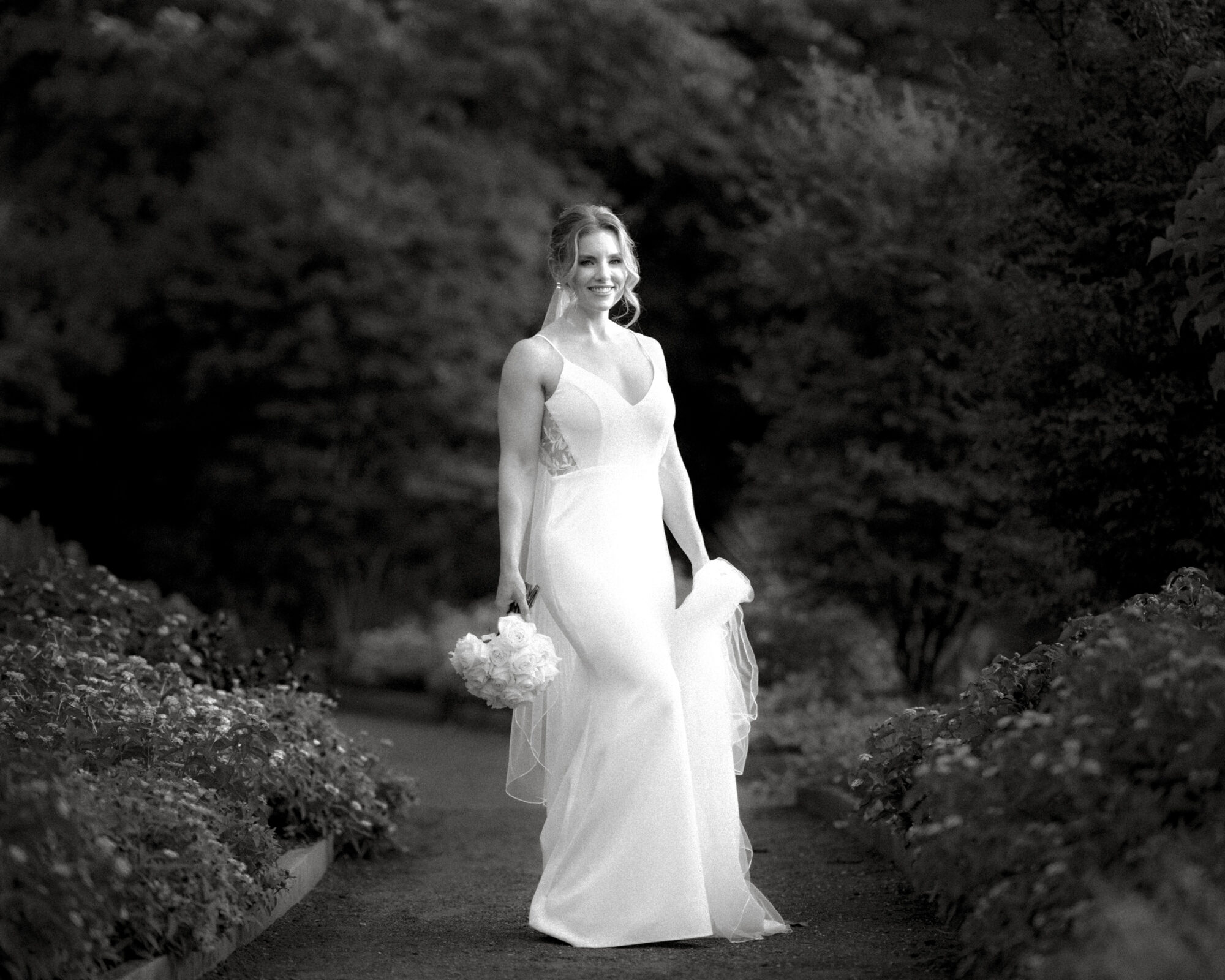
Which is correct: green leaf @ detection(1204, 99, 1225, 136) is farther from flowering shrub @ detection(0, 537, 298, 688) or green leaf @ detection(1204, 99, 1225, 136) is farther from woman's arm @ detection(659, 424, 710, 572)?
flowering shrub @ detection(0, 537, 298, 688)

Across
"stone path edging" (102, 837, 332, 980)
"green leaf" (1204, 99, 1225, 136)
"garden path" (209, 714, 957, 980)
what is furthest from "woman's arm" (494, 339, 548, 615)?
"green leaf" (1204, 99, 1225, 136)

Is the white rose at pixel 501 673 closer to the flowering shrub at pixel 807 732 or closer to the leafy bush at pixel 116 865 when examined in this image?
the leafy bush at pixel 116 865

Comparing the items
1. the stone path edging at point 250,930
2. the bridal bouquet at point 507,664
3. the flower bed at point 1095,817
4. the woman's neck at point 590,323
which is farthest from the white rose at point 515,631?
the flower bed at point 1095,817

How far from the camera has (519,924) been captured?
5.46 metres

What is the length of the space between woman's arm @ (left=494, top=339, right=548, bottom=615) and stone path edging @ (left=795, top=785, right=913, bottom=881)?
65.9 inches

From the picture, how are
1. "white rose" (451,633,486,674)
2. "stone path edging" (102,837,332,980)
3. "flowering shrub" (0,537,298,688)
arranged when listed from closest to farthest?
"stone path edging" (102,837,332,980), "white rose" (451,633,486,674), "flowering shrub" (0,537,298,688)

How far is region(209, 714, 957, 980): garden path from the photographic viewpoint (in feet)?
15.4

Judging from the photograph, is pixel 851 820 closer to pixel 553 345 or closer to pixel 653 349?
pixel 653 349

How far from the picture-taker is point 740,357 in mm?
20625

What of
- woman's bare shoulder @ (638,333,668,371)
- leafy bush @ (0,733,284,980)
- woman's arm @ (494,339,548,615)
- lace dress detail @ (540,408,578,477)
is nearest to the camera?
leafy bush @ (0,733,284,980)

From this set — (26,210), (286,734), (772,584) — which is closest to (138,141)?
(26,210)

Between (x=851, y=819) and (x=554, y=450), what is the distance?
2657 millimetres

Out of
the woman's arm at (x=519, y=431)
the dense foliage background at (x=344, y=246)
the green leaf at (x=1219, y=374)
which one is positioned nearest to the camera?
the woman's arm at (x=519, y=431)

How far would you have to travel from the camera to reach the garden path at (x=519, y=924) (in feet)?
15.4
